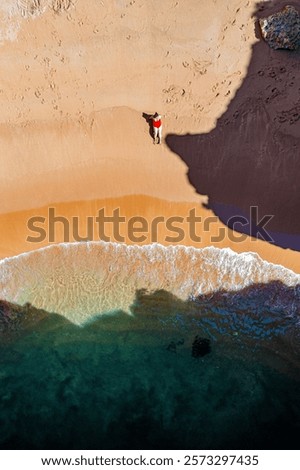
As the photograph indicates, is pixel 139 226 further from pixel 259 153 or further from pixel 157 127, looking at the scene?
pixel 259 153

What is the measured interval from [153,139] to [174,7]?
340cm

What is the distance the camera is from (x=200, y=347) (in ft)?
41.6

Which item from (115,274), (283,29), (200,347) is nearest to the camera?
(200,347)

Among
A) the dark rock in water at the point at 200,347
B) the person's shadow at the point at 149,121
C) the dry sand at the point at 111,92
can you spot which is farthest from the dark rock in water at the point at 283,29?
the dark rock in water at the point at 200,347

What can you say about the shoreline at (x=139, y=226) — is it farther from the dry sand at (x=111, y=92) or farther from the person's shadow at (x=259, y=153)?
the person's shadow at (x=259, y=153)

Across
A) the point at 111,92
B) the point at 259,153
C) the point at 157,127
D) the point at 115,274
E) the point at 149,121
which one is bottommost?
the point at 115,274

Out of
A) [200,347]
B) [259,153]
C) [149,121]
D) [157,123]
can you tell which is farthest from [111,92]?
[200,347]

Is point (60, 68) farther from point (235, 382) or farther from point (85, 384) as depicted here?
point (235, 382)

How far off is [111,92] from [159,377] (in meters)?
7.20

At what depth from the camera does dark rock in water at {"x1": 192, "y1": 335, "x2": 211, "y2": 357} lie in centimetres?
1264

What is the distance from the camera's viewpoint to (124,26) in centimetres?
1343

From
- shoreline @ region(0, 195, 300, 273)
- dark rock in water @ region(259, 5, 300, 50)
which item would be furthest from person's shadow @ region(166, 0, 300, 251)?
shoreline @ region(0, 195, 300, 273)

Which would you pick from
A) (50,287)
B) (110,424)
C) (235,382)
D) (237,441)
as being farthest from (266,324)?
(50,287)

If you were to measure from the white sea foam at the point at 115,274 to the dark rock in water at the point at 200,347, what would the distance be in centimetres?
112
